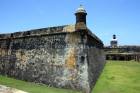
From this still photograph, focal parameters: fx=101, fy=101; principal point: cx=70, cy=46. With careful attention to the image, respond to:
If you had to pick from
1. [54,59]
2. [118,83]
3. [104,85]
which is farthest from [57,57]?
[118,83]

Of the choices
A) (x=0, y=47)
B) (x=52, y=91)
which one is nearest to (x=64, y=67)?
(x=52, y=91)

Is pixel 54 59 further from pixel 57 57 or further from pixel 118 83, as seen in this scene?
pixel 118 83

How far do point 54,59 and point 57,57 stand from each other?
232 mm

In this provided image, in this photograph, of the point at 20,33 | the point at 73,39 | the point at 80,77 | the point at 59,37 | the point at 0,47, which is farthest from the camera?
the point at 0,47

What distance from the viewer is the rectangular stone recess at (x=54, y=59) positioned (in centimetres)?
500

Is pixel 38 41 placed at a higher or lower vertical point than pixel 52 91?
higher

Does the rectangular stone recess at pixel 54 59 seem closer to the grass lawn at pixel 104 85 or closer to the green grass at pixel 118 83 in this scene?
the grass lawn at pixel 104 85

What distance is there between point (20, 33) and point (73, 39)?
14.4 ft

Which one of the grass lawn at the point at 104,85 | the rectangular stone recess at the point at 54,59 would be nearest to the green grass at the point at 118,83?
the grass lawn at the point at 104,85

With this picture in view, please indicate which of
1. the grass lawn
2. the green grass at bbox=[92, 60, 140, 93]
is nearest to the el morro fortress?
the grass lawn

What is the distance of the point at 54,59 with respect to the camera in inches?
224

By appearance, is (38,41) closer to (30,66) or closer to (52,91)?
(30,66)

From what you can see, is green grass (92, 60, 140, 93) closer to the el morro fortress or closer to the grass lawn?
the grass lawn

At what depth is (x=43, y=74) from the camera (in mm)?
5957
